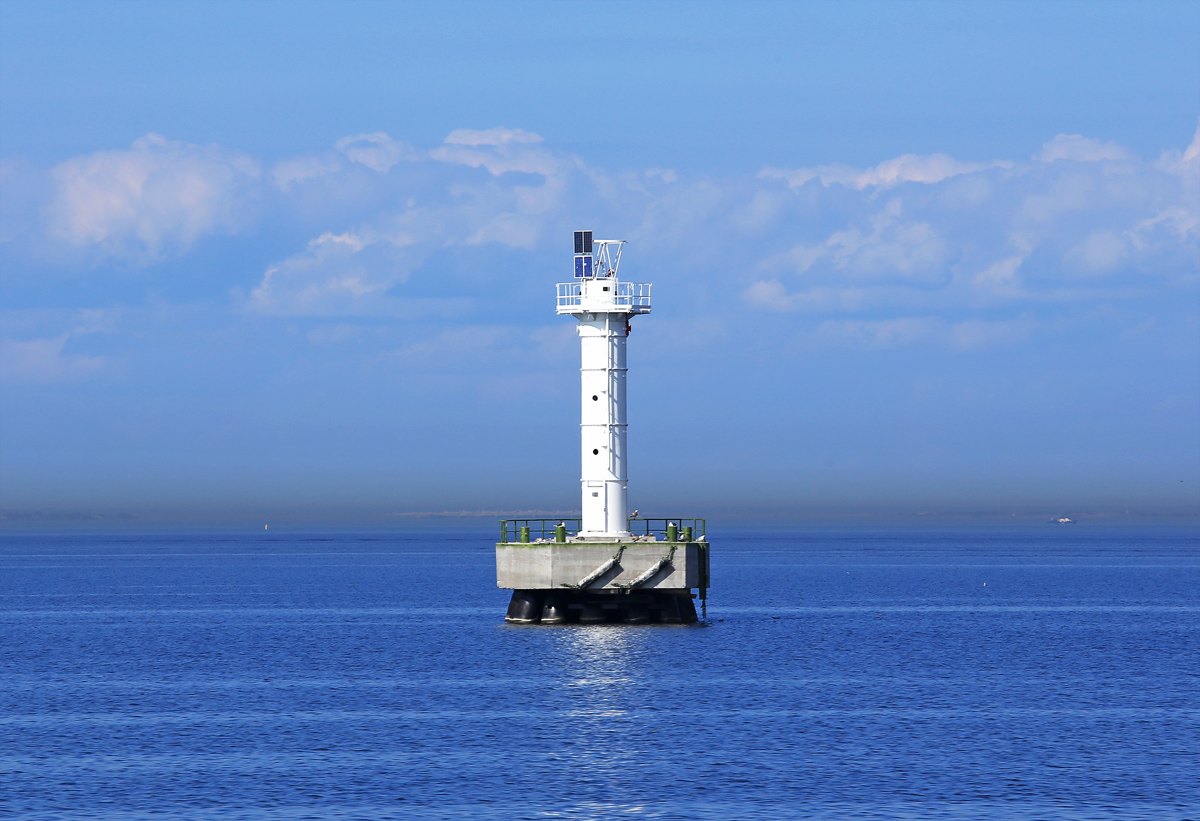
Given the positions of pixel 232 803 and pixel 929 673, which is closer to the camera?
pixel 232 803

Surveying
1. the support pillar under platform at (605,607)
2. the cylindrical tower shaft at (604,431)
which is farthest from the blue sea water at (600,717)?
the cylindrical tower shaft at (604,431)

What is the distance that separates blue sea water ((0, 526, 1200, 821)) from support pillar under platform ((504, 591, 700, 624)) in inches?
34.9

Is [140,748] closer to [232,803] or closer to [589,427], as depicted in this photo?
[232,803]

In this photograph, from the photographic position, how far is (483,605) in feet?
316

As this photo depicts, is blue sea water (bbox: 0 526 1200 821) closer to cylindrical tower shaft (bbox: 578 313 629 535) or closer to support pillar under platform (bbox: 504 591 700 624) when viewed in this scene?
support pillar under platform (bbox: 504 591 700 624)

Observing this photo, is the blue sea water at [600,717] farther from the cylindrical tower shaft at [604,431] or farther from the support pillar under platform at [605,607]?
the cylindrical tower shaft at [604,431]

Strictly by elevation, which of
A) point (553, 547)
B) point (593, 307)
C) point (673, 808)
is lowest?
point (673, 808)

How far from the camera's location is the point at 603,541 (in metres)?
60.2

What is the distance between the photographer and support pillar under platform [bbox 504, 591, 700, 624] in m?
60.4

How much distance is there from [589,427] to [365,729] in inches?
Result: 894

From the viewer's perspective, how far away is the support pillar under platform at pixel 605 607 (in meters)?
60.4

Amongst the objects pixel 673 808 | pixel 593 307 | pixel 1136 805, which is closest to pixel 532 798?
pixel 673 808

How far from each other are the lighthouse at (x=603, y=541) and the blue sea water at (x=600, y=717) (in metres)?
1.61


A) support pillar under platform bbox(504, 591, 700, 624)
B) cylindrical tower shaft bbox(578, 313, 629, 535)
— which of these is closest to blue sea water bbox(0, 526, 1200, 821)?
support pillar under platform bbox(504, 591, 700, 624)
